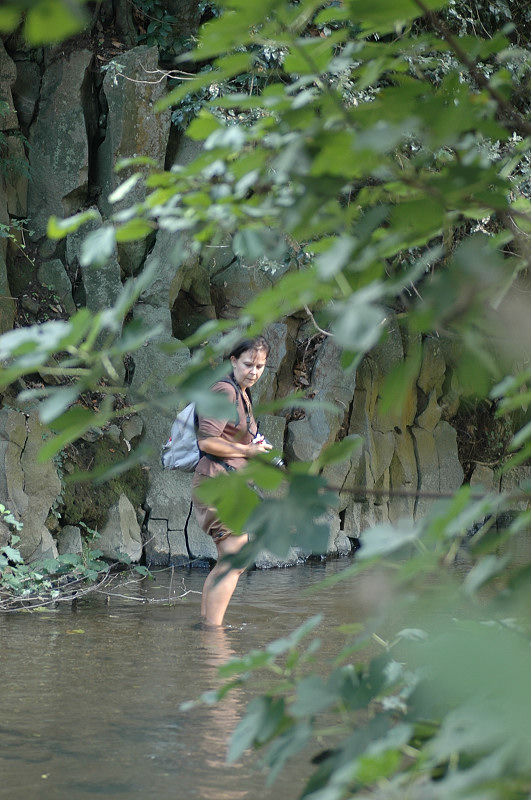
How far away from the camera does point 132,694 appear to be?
3.69 metres

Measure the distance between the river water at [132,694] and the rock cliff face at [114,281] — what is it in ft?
5.77

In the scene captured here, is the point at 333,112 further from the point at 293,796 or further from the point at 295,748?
the point at 293,796

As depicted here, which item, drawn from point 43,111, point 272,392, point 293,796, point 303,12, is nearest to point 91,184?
point 43,111

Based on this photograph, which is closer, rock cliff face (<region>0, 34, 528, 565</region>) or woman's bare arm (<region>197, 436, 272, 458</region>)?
woman's bare arm (<region>197, 436, 272, 458</region>)

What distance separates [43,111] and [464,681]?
9.59 m

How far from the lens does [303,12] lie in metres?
1.04

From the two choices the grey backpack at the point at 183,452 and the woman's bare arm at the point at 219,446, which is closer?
the woman's bare arm at the point at 219,446

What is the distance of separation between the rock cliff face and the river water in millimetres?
1759

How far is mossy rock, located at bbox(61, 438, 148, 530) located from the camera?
8008 mm

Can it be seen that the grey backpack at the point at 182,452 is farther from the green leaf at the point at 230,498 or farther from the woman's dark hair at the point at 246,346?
the green leaf at the point at 230,498

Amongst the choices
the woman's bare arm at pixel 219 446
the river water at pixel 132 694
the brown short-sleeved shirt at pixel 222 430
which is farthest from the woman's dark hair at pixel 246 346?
the river water at pixel 132 694

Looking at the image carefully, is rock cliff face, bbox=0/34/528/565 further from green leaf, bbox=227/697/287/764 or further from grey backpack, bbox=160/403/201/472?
green leaf, bbox=227/697/287/764

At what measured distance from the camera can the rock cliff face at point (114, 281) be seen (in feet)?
27.0

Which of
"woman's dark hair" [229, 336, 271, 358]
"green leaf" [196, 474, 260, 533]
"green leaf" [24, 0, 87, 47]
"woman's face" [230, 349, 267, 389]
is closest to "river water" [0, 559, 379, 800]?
"green leaf" [196, 474, 260, 533]
